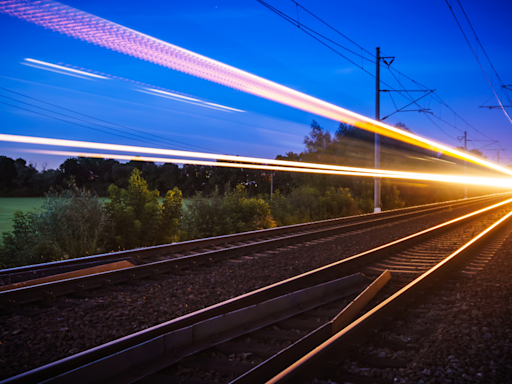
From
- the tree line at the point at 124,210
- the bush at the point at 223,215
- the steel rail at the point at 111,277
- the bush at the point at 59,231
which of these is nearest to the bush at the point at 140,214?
the tree line at the point at 124,210

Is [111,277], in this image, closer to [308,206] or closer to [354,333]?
[354,333]

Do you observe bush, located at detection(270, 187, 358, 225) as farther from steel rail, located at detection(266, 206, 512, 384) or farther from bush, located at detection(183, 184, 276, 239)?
steel rail, located at detection(266, 206, 512, 384)

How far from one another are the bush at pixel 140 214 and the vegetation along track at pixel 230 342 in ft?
25.6

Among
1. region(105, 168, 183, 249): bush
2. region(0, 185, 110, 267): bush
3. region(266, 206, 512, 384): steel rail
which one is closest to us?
region(266, 206, 512, 384): steel rail

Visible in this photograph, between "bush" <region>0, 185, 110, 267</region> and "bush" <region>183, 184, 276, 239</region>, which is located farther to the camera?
"bush" <region>183, 184, 276, 239</region>

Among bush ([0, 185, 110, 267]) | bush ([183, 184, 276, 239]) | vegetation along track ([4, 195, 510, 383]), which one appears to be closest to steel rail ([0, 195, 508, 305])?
vegetation along track ([4, 195, 510, 383])

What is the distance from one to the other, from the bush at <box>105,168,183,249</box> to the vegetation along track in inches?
307

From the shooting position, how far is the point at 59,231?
417 inches

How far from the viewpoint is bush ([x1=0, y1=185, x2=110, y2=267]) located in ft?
31.8

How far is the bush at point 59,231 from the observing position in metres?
9.70

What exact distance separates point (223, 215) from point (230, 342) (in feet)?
38.4

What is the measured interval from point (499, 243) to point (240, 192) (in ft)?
33.5

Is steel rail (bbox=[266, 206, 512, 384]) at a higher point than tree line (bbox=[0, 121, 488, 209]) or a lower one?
lower

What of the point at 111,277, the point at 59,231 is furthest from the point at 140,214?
the point at 111,277
